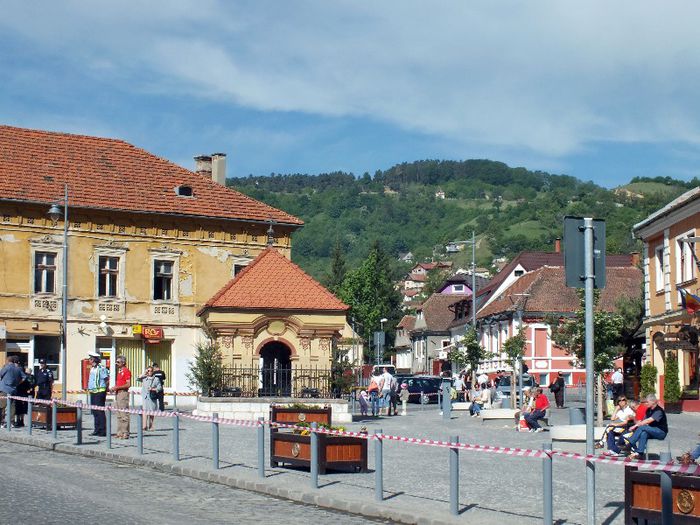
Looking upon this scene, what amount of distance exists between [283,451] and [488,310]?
67.1 m


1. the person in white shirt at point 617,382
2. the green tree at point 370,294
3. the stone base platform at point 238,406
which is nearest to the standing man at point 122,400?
the stone base platform at point 238,406

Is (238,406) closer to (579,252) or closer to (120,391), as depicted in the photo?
(120,391)

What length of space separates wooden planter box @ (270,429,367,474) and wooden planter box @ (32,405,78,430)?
10340 mm

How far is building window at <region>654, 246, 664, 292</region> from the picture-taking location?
139ft

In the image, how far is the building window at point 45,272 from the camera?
48.9 meters

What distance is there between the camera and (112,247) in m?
50.4

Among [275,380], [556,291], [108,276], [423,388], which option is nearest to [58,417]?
[275,380]

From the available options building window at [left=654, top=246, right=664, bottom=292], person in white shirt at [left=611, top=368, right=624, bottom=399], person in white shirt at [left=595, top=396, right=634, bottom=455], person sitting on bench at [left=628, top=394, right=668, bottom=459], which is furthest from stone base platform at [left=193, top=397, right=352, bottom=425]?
person in white shirt at [left=611, top=368, right=624, bottom=399]

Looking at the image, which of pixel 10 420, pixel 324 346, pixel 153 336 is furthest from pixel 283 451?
pixel 153 336

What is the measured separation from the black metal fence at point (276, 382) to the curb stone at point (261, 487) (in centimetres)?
1019

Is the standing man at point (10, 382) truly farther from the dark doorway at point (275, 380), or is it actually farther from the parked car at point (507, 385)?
the parked car at point (507, 385)

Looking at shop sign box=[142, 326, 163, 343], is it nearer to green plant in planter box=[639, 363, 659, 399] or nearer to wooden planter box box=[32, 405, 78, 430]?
green plant in planter box=[639, 363, 659, 399]

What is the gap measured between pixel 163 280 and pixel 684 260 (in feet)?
74.1

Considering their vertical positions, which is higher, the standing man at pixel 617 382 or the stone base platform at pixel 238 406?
the standing man at pixel 617 382
